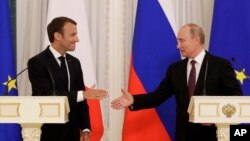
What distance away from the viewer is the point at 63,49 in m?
3.22

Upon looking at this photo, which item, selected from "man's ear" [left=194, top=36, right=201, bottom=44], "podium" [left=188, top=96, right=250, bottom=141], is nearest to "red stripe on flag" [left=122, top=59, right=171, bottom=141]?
"man's ear" [left=194, top=36, right=201, bottom=44]

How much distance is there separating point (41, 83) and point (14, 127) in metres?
0.73

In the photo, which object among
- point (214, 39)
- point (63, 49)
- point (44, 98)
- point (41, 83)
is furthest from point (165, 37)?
point (44, 98)

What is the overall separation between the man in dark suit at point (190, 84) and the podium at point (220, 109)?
0.52 meters

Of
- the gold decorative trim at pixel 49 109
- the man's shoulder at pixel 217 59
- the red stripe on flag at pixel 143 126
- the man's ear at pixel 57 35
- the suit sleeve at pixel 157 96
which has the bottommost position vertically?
the red stripe on flag at pixel 143 126

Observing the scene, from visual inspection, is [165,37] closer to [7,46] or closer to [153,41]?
[153,41]

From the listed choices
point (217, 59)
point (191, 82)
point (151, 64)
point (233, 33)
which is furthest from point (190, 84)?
point (233, 33)

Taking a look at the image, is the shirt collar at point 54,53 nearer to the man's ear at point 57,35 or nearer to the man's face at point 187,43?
the man's ear at point 57,35

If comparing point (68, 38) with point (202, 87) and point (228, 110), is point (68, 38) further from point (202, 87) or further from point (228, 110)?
point (228, 110)

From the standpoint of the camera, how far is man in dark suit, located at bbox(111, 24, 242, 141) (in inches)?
127

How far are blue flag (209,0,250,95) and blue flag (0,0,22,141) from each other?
1.60 metres

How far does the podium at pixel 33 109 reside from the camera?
2.58m

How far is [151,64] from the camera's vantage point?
3729mm

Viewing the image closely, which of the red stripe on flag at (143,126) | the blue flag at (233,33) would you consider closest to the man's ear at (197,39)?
the blue flag at (233,33)
